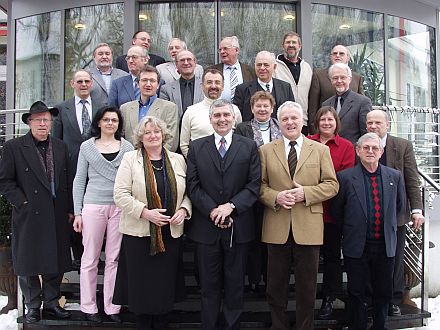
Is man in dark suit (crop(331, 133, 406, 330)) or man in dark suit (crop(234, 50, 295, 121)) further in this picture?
man in dark suit (crop(234, 50, 295, 121))

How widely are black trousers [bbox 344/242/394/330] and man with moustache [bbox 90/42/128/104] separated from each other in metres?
2.96

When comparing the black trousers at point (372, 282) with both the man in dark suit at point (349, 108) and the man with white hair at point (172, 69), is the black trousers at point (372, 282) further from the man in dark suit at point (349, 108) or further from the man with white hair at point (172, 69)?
the man with white hair at point (172, 69)

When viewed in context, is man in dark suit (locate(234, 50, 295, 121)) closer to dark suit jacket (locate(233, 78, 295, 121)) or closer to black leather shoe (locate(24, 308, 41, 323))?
dark suit jacket (locate(233, 78, 295, 121))

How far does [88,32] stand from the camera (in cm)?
865

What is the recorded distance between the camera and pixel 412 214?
4703mm

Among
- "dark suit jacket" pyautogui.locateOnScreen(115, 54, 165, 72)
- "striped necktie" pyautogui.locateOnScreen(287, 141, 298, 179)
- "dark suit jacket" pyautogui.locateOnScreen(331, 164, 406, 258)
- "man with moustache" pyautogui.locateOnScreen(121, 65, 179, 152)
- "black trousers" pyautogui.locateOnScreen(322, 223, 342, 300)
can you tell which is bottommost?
"black trousers" pyautogui.locateOnScreen(322, 223, 342, 300)

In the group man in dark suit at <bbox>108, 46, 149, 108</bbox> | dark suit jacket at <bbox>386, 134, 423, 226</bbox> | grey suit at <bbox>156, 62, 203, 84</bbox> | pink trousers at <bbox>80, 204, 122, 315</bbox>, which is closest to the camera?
pink trousers at <bbox>80, 204, 122, 315</bbox>

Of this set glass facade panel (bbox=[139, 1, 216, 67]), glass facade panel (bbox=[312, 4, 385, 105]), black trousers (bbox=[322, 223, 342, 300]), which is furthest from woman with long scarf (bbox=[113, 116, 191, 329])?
glass facade panel (bbox=[312, 4, 385, 105])

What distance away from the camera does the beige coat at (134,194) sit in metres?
4.12

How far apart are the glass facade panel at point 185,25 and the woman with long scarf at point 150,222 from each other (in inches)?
177

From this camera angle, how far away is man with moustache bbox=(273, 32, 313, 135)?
5.77 meters

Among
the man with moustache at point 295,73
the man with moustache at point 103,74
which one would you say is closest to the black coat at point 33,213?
the man with moustache at point 103,74

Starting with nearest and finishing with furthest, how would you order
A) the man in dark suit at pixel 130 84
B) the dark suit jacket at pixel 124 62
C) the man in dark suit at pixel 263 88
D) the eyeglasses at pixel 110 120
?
1. the eyeglasses at pixel 110 120
2. the man in dark suit at pixel 263 88
3. the man in dark suit at pixel 130 84
4. the dark suit jacket at pixel 124 62

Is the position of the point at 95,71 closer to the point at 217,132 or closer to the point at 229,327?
the point at 217,132
